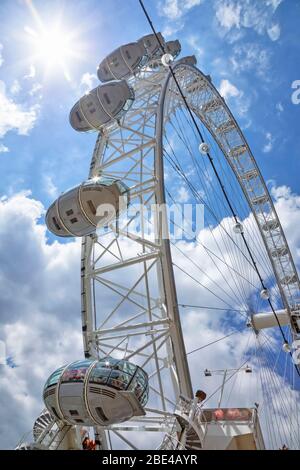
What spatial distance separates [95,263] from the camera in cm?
1520

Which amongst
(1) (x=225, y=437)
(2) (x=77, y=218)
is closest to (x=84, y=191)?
(2) (x=77, y=218)

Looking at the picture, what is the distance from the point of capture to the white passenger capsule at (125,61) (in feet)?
65.1

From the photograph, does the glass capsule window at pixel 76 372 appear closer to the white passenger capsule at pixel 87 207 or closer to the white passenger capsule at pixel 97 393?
the white passenger capsule at pixel 97 393

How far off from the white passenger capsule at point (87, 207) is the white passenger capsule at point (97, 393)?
4446 millimetres

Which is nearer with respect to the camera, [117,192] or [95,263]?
[117,192]

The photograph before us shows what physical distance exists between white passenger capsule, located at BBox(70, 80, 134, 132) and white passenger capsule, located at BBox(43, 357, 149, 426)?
394 inches

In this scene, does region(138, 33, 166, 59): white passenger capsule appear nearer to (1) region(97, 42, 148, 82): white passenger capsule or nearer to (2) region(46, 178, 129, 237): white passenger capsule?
(1) region(97, 42, 148, 82): white passenger capsule

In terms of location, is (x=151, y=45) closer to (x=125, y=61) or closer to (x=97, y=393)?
(x=125, y=61)

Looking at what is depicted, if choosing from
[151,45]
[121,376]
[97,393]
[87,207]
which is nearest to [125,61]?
[151,45]

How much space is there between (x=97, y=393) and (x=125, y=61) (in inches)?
666

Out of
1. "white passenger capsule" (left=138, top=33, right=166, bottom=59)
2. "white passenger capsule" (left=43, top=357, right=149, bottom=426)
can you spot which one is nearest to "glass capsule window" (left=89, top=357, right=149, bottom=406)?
"white passenger capsule" (left=43, top=357, right=149, bottom=426)
